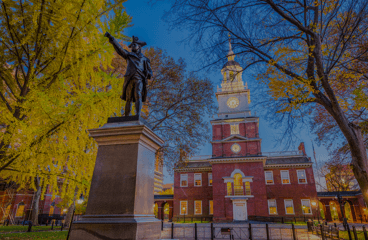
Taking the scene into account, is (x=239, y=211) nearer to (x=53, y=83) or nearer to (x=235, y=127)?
(x=235, y=127)

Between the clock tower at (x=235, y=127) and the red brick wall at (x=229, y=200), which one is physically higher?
the clock tower at (x=235, y=127)

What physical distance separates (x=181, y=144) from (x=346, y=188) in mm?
44029

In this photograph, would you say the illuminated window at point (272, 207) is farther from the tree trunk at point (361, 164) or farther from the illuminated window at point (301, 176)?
the tree trunk at point (361, 164)

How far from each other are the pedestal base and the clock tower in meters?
29.8

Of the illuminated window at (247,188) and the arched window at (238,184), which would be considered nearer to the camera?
the illuminated window at (247,188)

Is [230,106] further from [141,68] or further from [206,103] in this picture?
[141,68]

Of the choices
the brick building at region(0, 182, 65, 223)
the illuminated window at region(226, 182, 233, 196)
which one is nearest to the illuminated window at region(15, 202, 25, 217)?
the brick building at region(0, 182, 65, 223)

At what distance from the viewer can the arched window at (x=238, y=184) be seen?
31.2m

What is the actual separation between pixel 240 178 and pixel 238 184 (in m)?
0.93

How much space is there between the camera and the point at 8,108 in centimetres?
642

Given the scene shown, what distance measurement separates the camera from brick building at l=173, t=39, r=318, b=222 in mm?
30656

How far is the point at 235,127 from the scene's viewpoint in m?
35.7

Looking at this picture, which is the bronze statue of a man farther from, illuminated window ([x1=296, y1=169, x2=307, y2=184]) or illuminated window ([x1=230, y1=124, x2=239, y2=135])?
illuminated window ([x1=296, y1=169, x2=307, y2=184])

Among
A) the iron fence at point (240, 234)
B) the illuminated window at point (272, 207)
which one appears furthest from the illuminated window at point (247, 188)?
the iron fence at point (240, 234)
